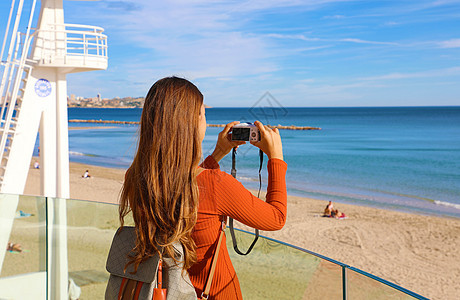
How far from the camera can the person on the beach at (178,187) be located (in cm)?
164

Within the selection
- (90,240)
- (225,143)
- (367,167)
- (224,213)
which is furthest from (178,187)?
(367,167)

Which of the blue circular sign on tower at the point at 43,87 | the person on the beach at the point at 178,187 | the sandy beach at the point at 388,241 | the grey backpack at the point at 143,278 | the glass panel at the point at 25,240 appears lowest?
the sandy beach at the point at 388,241

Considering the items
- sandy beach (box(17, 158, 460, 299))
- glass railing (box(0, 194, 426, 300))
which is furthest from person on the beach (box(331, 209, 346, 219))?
glass railing (box(0, 194, 426, 300))

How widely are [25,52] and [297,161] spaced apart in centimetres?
3248

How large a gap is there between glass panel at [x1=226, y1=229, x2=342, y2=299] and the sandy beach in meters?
9.12

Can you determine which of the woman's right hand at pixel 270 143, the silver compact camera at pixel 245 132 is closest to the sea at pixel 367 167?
the silver compact camera at pixel 245 132

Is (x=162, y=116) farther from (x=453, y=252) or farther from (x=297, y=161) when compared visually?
(x=297, y=161)

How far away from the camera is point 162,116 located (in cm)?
166

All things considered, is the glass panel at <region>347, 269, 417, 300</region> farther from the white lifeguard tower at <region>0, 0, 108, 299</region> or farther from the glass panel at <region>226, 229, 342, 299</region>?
the white lifeguard tower at <region>0, 0, 108, 299</region>

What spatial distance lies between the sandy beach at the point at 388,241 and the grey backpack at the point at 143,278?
1053 centimetres

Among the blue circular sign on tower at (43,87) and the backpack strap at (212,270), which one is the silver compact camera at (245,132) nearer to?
the backpack strap at (212,270)

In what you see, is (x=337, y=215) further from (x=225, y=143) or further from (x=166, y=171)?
(x=166, y=171)

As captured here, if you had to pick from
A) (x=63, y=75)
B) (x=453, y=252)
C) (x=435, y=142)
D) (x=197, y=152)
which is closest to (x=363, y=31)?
(x=435, y=142)

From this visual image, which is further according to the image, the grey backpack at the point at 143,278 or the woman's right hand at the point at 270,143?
the woman's right hand at the point at 270,143
